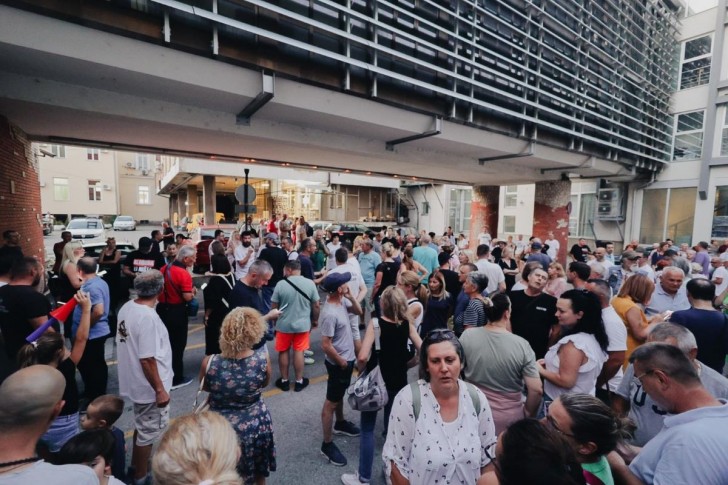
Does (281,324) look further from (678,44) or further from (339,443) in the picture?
(678,44)

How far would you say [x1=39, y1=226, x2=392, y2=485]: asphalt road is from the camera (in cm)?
307

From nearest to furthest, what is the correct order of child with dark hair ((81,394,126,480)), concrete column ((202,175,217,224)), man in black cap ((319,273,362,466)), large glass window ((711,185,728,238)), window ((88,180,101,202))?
child with dark hair ((81,394,126,480))
man in black cap ((319,273,362,466))
large glass window ((711,185,728,238))
concrete column ((202,175,217,224))
window ((88,180,101,202))

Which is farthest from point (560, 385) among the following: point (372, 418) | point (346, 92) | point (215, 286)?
point (346, 92)

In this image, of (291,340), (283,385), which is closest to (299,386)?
(283,385)

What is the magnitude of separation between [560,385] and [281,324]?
10.5ft

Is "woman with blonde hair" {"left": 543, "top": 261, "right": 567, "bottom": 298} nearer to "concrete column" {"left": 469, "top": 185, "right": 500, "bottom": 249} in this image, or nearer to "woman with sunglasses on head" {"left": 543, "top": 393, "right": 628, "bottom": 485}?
"woman with sunglasses on head" {"left": 543, "top": 393, "right": 628, "bottom": 485}

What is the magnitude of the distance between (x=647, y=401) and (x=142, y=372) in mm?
4039

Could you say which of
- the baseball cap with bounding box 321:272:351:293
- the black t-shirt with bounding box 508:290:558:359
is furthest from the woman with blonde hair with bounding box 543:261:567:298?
the baseball cap with bounding box 321:272:351:293

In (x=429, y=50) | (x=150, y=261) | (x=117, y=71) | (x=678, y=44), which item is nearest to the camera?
(x=117, y=71)

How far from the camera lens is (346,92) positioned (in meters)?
6.60

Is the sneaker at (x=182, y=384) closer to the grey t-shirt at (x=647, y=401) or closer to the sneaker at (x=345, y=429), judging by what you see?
the sneaker at (x=345, y=429)

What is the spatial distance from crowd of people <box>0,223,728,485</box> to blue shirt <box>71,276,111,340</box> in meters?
0.02

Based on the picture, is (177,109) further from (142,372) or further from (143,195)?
(143,195)

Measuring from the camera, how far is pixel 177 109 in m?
6.20
